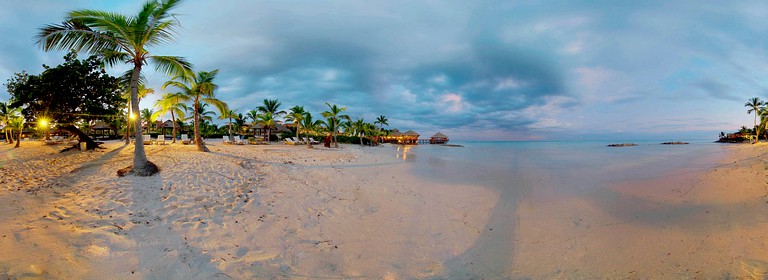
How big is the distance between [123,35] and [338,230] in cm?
903

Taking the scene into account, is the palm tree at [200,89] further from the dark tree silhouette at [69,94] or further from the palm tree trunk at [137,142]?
the palm tree trunk at [137,142]

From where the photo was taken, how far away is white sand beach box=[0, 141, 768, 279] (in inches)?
172

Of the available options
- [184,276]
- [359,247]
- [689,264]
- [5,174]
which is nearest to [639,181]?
[689,264]

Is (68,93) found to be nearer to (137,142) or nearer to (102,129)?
(137,142)

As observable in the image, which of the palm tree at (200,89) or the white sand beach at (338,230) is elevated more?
the palm tree at (200,89)

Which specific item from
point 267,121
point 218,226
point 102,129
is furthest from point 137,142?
point 102,129

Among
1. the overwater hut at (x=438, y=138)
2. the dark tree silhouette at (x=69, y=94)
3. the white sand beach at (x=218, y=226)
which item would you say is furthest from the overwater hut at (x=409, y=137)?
the white sand beach at (x=218, y=226)

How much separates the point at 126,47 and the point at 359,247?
398 inches

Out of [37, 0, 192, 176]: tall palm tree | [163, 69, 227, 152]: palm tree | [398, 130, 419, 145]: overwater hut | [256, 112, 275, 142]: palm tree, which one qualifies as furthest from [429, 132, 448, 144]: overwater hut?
[37, 0, 192, 176]: tall palm tree

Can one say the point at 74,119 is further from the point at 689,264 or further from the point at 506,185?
the point at 689,264

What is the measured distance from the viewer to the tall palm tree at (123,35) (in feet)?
26.0

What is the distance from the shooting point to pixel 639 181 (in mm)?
13039

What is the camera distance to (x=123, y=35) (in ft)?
27.7

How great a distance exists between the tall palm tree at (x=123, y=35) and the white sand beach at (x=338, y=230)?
2610 millimetres
